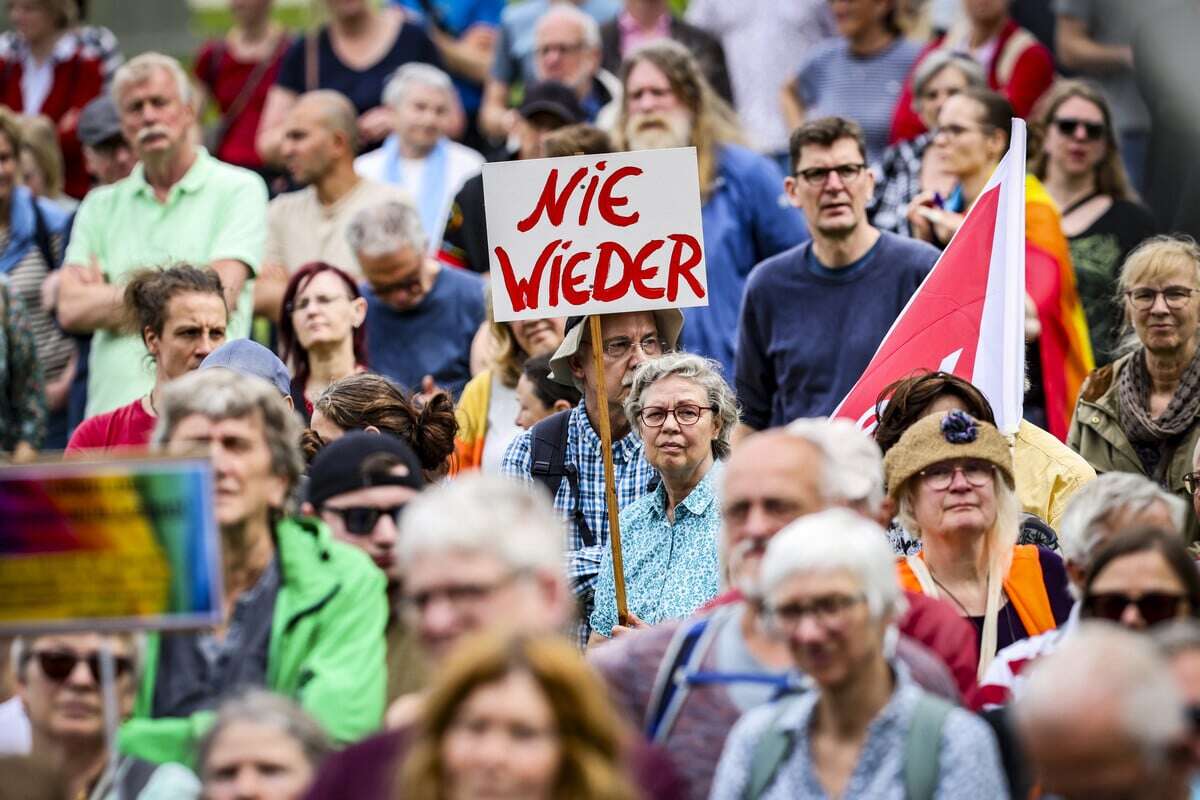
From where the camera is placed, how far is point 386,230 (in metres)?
11.1

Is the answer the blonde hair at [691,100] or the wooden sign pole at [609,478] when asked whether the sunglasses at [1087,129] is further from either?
the wooden sign pole at [609,478]

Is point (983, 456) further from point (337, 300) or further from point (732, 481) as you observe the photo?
point (337, 300)

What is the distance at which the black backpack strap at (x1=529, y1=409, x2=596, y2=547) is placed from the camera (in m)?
8.81

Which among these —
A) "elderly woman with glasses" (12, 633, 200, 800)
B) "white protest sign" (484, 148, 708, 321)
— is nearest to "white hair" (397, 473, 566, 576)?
"elderly woman with glasses" (12, 633, 200, 800)

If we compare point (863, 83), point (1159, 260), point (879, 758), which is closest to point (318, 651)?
point (879, 758)

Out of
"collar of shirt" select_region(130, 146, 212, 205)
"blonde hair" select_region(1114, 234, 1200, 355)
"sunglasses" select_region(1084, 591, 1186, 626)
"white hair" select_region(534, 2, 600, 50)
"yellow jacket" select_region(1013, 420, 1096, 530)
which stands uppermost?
"white hair" select_region(534, 2, 600, 50)

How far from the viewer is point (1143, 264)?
31.5 feet

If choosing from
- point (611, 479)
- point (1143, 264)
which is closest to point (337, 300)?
point (611, 479)

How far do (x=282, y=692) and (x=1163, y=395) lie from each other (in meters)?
4.68

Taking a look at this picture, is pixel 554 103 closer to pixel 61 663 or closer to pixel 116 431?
pixel 116 431

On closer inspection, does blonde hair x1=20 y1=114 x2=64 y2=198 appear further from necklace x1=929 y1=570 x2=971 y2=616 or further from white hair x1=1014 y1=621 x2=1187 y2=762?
white hair x1=1014 y1=621 x2=1187 y2=762

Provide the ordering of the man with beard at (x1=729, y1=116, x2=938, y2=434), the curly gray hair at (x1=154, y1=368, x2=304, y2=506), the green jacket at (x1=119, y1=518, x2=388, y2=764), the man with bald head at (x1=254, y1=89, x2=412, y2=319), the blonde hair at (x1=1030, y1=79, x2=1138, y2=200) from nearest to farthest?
1. the green jacket at (x1=119, y1=518, x2=388, y2=764)
2. the curly gray hair at (x1=154, y1=368, x2=304, y2=506)
3. the man with beard at (x1=729, y1=116, x2=938, y2=434)
4. the blonde hair at (x1=1030, y1=79, x2=1138, y2=200)
5. the man with bald head at (x1=254, y1=89, x2=412, y2=319)

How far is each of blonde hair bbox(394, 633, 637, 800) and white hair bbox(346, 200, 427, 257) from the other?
6266 mm

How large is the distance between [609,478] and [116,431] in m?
1.92
